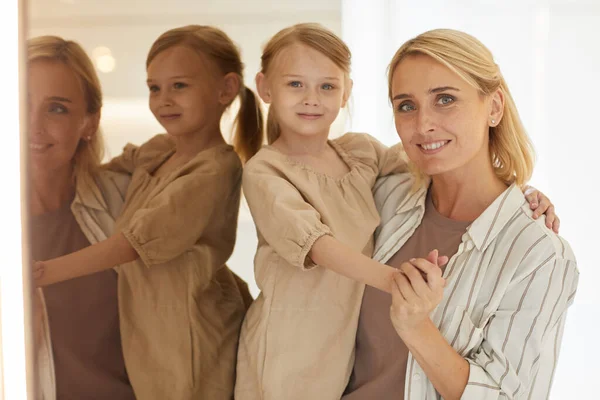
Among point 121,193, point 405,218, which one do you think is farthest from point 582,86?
point 121,193

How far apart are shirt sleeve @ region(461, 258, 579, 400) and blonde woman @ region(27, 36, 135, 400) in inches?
21.4

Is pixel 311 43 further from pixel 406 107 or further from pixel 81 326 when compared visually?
pixel 81 326

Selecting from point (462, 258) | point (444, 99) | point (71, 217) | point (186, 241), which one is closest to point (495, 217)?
point (462, 258)

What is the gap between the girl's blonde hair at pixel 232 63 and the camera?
1.08 metres

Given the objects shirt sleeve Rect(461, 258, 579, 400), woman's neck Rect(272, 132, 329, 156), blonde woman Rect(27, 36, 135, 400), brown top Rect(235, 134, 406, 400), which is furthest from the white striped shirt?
blonde woman Rect(27, 36, 135, 400)

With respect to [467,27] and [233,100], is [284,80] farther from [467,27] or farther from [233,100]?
[467,27]

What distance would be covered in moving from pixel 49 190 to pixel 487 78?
2.17 feet

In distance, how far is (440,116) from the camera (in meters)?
0.91

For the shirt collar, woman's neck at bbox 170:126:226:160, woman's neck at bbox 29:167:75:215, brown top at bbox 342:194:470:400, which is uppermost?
woman's neck at bbox 170:126:226:160

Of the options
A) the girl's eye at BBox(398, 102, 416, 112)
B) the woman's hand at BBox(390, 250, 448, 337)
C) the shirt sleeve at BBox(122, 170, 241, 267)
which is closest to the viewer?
the woman's hand at BBox(390, 250, 448, 337)

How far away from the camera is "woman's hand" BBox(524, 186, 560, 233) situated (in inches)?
36.9

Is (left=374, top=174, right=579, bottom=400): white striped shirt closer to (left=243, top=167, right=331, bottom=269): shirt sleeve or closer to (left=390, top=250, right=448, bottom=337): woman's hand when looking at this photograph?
(left=390, top=250, right=448, bottom=337): woman's hand

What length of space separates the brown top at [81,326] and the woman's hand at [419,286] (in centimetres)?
46

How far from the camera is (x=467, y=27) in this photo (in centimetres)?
101
